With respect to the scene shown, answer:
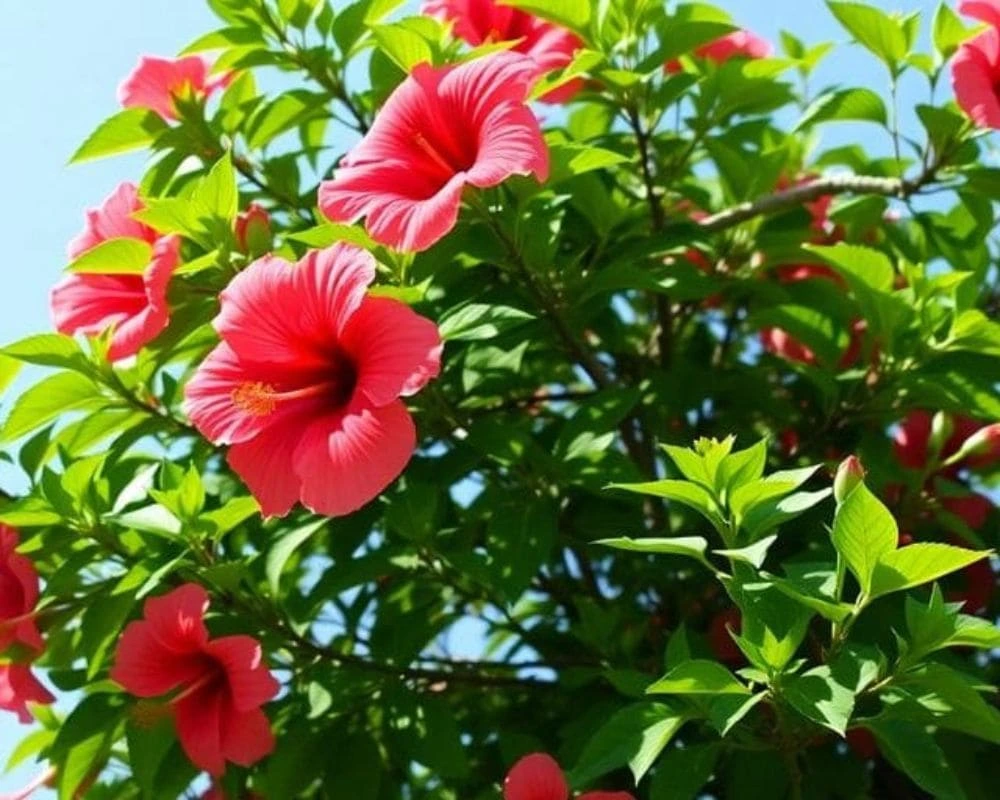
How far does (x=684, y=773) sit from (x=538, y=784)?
161mm

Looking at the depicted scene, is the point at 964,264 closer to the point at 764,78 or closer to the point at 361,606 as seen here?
the point at 764,78

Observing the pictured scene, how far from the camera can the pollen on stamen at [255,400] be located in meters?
1.67

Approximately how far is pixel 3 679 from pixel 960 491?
50.6 inches

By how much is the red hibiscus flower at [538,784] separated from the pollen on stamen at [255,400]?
48 centimetres

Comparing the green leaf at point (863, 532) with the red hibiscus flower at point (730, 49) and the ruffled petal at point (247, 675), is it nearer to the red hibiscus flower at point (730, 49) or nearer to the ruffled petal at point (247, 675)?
the ruffled petal at point (247, 675)

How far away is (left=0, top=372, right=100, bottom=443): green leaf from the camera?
1960mm

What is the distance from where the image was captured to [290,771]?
1.98 m

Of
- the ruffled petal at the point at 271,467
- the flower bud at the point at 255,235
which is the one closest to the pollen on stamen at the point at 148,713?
the ruffled petal at the point at 271,467

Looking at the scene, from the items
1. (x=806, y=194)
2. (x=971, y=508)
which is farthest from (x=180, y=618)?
(x=971, y=508)

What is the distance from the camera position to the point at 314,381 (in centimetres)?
174

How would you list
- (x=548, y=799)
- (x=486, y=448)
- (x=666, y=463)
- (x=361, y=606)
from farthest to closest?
(x=666, y=463), (x=361, y=606), (x=486, y=448), (x=548, y=799)

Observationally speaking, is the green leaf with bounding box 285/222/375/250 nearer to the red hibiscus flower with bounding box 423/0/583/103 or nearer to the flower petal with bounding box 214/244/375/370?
the flower petal with bounding box 214/244/375/370

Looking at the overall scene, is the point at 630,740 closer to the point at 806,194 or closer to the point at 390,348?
the point at 390,348

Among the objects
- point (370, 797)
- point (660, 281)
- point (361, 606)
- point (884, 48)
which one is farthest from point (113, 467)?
point (884, 48)
